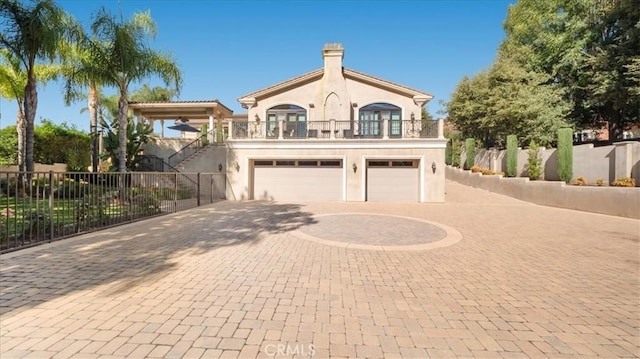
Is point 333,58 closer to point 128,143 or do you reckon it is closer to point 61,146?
point 128,143

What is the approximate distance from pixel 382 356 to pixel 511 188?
18.6m

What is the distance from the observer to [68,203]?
6906 millimetres

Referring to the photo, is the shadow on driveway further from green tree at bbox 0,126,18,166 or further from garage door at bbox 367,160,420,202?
green tree at bbox 0,126,18,166

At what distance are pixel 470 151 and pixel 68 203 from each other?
25325 mm

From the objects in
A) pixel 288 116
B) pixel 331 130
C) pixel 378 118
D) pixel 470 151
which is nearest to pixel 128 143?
pixel 288 116

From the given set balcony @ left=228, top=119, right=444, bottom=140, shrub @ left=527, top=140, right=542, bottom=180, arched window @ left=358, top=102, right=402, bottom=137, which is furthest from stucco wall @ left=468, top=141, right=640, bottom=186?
arched window @ left=358, top=102, right=402, bottom=137

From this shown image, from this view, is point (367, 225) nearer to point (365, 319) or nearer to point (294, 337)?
point (365, 319)

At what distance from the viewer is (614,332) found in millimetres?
3191

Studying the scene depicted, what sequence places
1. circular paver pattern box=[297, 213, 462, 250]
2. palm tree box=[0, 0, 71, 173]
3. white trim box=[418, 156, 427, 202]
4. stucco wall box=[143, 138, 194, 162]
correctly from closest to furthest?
circular paver pattern box=[297, 213, 462, 250], palm tree box=[0, 0, 71, 173], white trim box=[418, 156, 427, 202], stucco wall box=[143, 138, 194, 162]

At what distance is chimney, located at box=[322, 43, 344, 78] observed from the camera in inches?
726

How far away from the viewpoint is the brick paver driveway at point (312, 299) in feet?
9.43

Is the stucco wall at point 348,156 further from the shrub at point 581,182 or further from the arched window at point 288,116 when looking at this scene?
the shrub at point 581,182

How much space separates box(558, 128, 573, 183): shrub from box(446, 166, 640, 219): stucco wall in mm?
651

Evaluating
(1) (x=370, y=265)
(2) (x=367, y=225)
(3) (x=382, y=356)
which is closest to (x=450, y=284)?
(1) (x=370, y=265)
